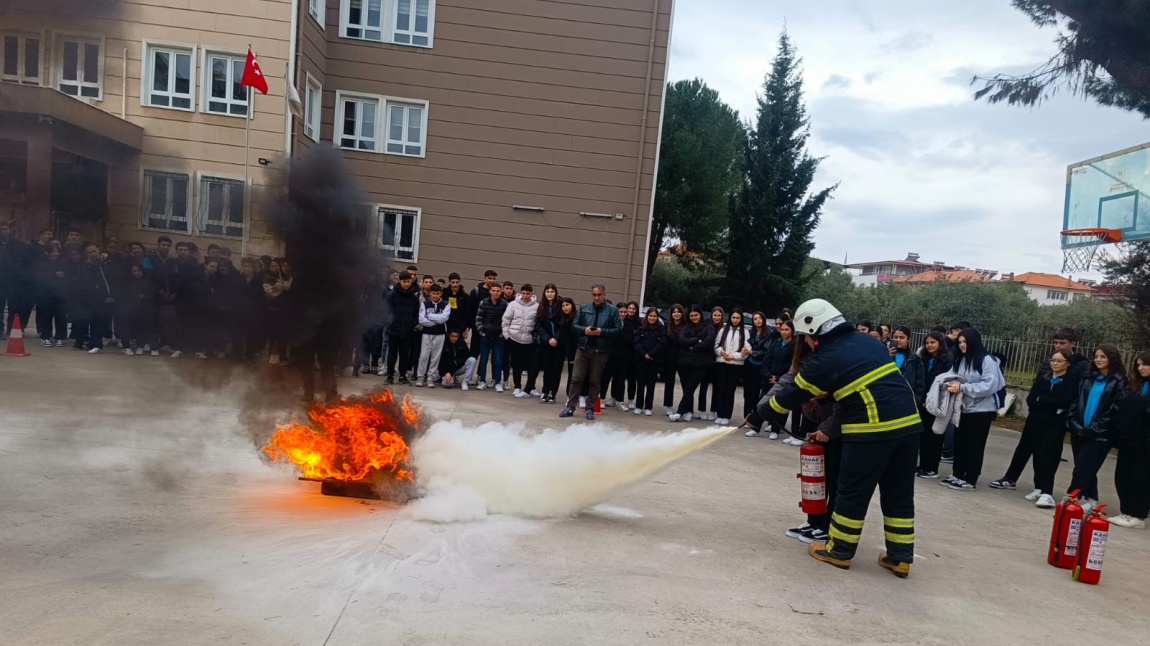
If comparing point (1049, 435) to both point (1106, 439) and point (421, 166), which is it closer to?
point (1106, 439)

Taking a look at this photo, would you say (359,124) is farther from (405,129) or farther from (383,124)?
(405,129)

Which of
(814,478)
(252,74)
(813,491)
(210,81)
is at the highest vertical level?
(252,74)

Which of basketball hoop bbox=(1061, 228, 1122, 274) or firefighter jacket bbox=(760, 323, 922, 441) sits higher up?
basketball hoop bbox=(1061, 228, 1122, 274)

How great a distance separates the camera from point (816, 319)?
5.39 metres

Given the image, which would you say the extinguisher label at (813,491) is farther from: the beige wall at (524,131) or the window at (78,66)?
the beige wall at (524,131)

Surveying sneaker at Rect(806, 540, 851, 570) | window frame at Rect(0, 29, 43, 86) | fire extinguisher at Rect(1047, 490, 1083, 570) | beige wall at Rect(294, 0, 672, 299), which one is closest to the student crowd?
sneaker at Rect(806, 540, 851, 570)

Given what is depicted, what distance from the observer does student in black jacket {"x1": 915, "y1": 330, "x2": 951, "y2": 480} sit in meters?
8.66

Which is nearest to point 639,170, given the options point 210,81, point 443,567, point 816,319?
point 816,319

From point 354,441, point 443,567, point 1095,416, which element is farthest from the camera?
point 1095,416

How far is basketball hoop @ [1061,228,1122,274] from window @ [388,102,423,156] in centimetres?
1539

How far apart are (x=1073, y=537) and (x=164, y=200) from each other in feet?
23.8

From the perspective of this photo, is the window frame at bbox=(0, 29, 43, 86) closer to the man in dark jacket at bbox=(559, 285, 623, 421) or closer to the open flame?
the open flame

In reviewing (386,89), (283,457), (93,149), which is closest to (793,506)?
(283,457)

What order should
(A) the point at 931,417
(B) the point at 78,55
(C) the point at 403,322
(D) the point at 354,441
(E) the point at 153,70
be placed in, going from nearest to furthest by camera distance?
1. (B) the point at 78,55
2. (E) the point at 153,70
3. (D) the point at 354,441
4. (A) the point at 931,417
5. (C) the point at 403,322
